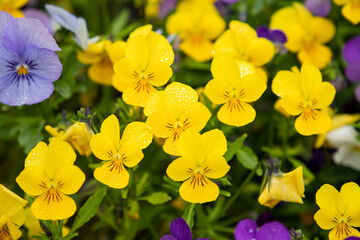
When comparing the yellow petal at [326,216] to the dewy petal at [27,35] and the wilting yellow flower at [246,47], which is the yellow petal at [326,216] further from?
the dewy petal at [27,35]

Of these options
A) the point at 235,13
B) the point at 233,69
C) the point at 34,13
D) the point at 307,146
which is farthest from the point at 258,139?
the point at 34,13

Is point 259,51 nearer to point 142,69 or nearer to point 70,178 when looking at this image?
point 142,69

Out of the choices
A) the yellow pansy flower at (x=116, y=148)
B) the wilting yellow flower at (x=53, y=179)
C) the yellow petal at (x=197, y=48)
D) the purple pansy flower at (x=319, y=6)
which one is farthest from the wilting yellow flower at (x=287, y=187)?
the purple pansy flower at (x=319, y=6)

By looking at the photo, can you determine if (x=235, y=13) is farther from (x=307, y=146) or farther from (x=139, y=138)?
(x=139, y=138)

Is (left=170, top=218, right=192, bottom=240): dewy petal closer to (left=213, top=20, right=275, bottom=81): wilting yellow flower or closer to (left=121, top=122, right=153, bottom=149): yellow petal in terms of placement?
(left=121, top=122, right=153, bottom=149): yellow petal

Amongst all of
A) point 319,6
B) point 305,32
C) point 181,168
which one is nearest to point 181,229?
point 181,168

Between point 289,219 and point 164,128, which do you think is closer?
point 164,128

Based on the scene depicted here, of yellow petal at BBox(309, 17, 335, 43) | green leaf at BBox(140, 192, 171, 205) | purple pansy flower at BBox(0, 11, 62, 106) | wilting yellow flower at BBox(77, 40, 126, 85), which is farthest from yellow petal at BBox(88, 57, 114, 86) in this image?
yellow petal at BBox(309, 17, 335, 43)
